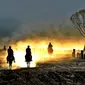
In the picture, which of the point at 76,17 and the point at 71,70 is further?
the point at 76,17

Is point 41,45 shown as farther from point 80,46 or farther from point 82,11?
point 82,11

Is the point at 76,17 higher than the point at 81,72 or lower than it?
higher

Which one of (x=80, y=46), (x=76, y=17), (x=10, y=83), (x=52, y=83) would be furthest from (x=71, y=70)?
(x=80, y=46)

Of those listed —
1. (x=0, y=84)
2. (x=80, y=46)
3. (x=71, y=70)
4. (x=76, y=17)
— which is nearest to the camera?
(x=0, y=84)

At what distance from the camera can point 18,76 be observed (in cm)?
3641

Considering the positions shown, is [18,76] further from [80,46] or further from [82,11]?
[80,46]

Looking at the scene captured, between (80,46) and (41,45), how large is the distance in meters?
12.0

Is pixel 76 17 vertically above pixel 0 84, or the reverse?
pixel 76 17

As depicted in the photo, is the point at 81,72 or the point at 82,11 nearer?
the point at 81,72

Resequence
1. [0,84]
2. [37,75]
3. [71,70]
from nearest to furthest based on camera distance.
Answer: [0,84], [37,75], [71,70]

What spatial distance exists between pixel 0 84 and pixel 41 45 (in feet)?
242

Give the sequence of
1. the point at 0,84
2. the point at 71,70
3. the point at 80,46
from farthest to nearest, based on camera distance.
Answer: the point at 80,46 → the point at 71,70 → the point at 0,84

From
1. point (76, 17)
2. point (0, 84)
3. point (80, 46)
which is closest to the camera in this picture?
point (0, 84)

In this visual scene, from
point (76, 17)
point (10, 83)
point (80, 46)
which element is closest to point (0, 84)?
point (10, 83)
